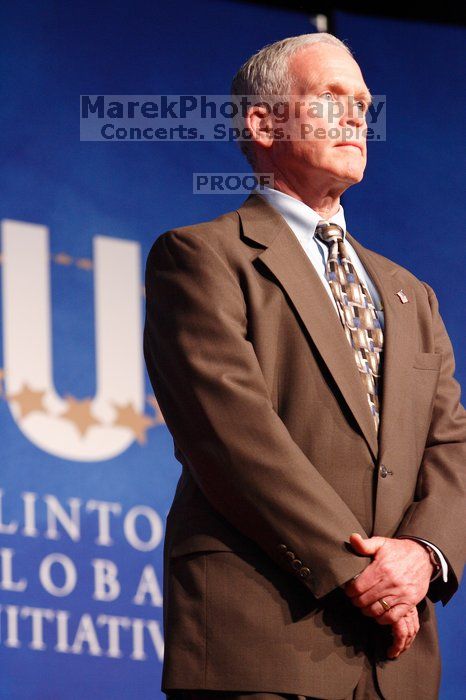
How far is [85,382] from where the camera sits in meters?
3.11

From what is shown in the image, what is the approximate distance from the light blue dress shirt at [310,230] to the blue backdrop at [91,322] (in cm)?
116

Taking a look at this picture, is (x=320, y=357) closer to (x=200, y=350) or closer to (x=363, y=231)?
(x=200, y=350)

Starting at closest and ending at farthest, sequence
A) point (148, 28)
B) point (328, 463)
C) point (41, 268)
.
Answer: point (328, 463), point (41, 268), point (148, 28)

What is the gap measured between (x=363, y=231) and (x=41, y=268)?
1052mm

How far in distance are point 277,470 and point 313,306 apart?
32cm

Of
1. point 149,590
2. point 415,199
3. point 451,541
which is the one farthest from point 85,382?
point 451,541

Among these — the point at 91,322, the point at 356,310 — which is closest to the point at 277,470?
the point at 356,310

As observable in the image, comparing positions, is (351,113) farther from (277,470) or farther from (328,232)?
(277,470)

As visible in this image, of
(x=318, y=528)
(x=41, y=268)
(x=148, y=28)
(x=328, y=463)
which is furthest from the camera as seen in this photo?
(x=148, y=28)

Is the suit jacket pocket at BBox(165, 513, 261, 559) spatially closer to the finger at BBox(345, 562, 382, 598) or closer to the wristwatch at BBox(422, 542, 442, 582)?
the finger at BBox(345, 562, 382, 598)

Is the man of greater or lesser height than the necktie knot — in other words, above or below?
below

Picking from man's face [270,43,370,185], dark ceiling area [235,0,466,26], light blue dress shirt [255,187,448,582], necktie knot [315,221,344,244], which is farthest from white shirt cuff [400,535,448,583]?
dark ceiling area [235,0,466,26]

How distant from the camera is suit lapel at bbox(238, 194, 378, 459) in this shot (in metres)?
1.84

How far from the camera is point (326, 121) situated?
6.77 feet
